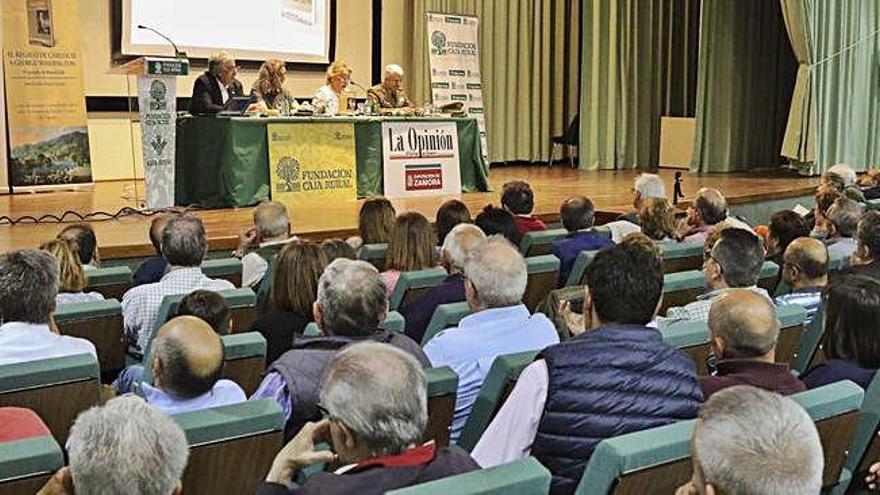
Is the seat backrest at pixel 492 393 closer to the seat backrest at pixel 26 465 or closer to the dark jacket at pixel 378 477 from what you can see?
the dark jacket at pixel 378 477

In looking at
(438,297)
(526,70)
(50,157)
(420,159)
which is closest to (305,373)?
(438,297)

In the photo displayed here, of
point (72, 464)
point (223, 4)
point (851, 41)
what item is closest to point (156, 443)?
point (72, 464)

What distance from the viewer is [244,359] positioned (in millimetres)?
2799

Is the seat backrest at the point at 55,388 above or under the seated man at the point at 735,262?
under

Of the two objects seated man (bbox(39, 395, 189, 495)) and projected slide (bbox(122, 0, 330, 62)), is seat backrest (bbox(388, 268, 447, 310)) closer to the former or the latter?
seated man (bbox(39, 395, 189, 495))

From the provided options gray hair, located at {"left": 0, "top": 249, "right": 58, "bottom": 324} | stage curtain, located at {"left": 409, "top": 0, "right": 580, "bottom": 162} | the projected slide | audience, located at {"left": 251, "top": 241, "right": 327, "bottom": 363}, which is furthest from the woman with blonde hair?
gray hair, located at {"left": 0, "top": 249, "right": 58, "bottom": 324}

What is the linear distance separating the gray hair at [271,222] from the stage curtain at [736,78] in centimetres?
854

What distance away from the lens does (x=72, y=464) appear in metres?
1.60

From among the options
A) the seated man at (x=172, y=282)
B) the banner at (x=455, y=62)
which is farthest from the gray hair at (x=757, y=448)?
the banner at (x=455, y=62)

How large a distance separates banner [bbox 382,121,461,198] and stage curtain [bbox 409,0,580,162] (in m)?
4.07

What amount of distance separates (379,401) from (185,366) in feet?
2.39

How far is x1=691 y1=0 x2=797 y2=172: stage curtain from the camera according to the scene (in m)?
12.3

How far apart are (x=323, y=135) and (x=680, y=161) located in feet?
21.2

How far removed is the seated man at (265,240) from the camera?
14.8ft
